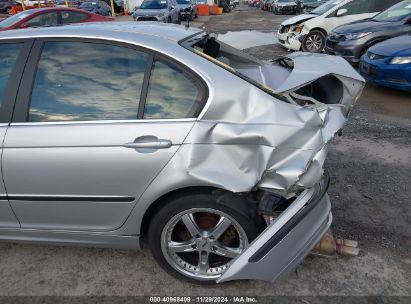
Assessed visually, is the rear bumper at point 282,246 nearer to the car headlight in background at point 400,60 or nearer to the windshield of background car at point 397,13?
the car headlight in background at point 400,60

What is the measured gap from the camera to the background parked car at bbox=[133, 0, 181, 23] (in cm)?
1641

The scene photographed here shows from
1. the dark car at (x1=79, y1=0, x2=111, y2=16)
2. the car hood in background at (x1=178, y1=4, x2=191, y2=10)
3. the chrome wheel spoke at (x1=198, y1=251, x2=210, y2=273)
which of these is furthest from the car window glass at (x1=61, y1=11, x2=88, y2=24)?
the car hood in background at (x1=178, y1=4, x2=191, y2=10)

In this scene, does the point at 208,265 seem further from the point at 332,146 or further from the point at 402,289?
the point at 332,146

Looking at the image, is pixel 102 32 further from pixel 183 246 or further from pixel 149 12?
pixel 149 12

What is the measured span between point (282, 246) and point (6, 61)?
6.87ft

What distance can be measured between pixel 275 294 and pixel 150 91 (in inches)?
59.1

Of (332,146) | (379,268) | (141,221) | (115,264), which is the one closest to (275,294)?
(379,268)

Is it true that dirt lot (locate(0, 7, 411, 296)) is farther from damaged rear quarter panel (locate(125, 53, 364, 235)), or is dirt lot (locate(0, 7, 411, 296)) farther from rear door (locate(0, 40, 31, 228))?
damaged rear quarter panel (locate(125, 53, 364, 235))

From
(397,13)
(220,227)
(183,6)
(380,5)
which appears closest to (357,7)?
(380,5)

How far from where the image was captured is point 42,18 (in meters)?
9.73

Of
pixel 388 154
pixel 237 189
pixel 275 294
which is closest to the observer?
pixel 237 189

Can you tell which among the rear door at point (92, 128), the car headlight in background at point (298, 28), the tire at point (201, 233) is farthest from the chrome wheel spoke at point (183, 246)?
the car headlight in background at point (298, 28)

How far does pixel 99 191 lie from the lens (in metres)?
2.28

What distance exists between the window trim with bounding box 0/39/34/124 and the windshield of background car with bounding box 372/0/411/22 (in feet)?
24.6
